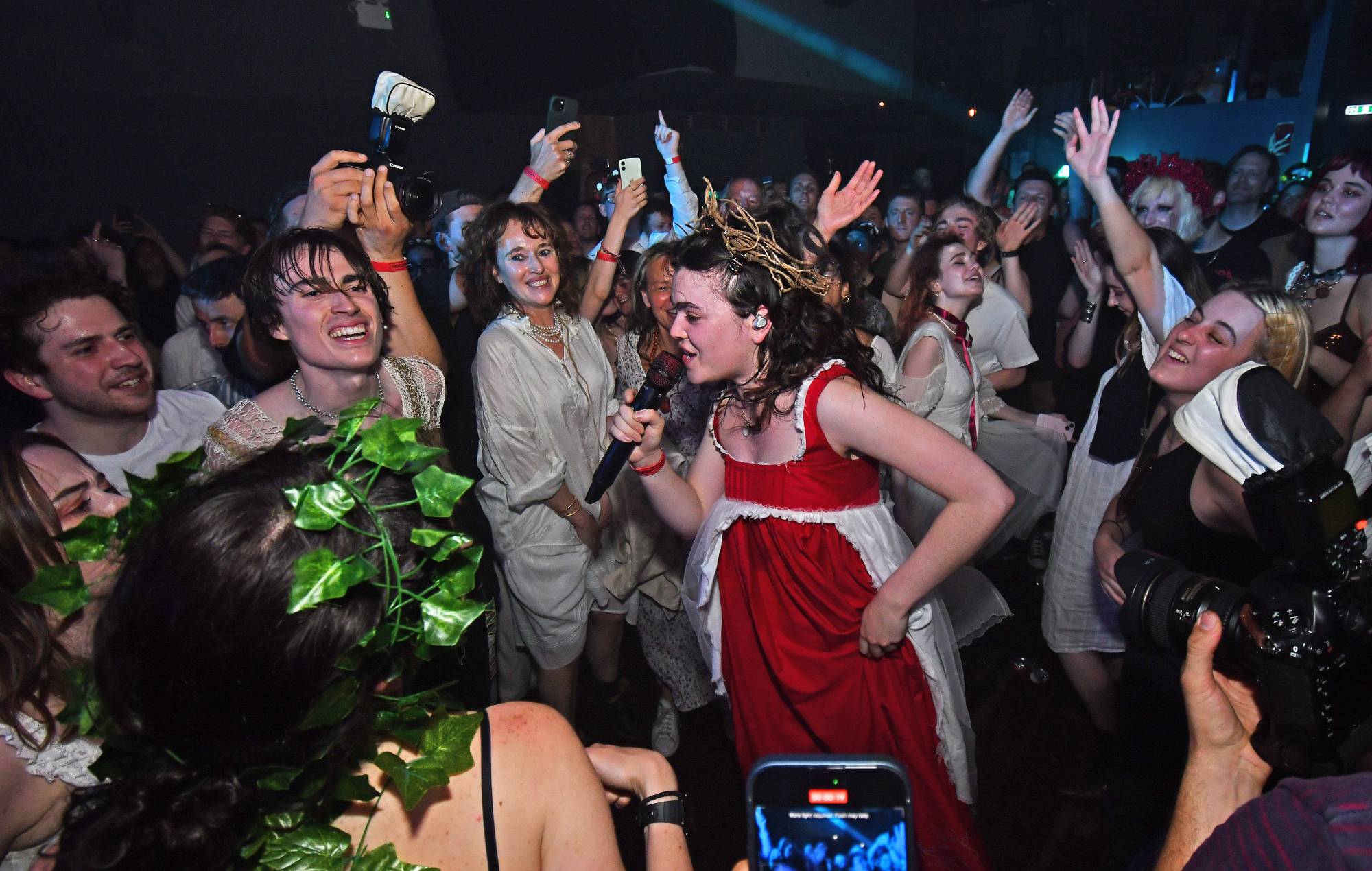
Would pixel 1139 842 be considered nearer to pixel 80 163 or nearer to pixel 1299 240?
pixel 1299 240

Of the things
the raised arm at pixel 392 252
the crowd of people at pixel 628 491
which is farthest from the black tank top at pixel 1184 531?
the raised arm at pixel 392 252

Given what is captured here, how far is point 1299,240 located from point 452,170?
602cm

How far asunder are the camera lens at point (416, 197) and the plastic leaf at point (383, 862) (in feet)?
5.57

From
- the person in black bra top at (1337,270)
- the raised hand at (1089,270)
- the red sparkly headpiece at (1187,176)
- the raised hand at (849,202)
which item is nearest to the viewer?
the raised hand at (849,202)

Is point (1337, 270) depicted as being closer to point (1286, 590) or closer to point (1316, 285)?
point (1316, 285)

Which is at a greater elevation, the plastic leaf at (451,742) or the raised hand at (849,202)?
the raised hand at (849,202)

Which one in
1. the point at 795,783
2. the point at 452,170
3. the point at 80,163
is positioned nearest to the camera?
the point at 795,783

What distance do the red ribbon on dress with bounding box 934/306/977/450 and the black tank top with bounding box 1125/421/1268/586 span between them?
1.10 meters

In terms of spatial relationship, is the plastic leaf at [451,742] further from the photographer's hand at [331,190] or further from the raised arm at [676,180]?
the raised arm at [676,180]

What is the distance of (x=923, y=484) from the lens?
1604 millimetres

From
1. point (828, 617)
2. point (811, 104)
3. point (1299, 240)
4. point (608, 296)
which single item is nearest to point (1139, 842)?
point (828, 617)

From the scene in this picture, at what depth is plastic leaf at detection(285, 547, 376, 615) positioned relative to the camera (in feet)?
2.47

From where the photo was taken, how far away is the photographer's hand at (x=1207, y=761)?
94 cm

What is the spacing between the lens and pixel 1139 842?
184 centimetres
